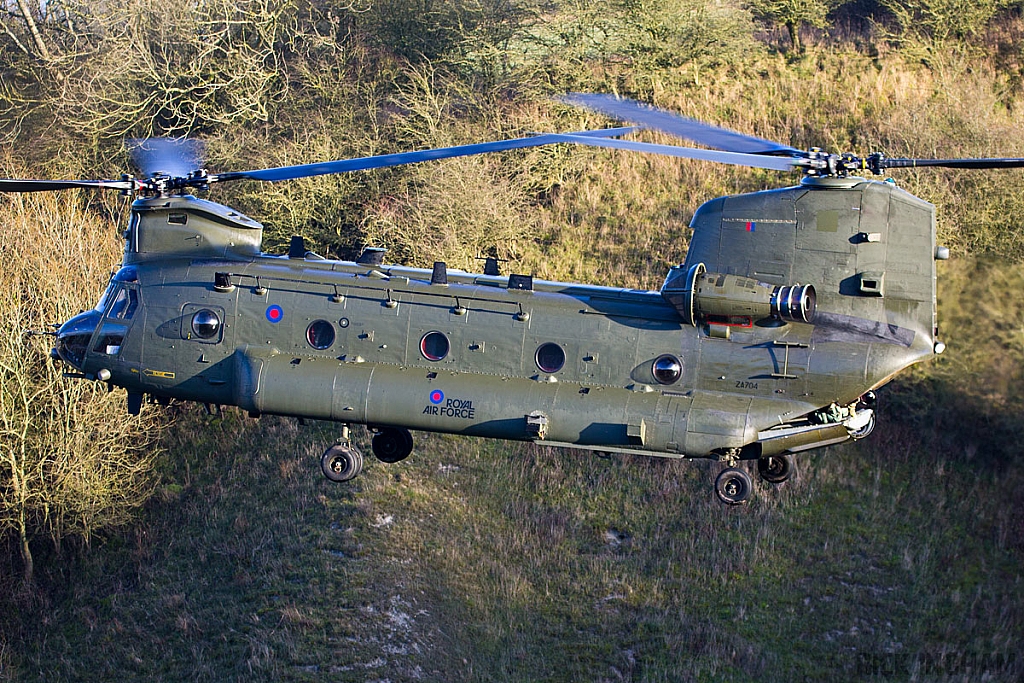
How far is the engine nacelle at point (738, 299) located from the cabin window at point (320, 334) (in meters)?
4.80

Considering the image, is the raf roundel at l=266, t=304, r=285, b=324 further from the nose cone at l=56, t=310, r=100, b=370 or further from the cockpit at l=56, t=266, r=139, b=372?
the nose cone at l=56, t=310, r=100, b=370

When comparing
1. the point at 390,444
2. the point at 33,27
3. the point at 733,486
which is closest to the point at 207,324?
the point at 390,444

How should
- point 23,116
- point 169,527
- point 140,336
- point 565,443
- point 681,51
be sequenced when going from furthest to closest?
point 23,116, point 681,51, point 169,527, point 140,336, point 565,443

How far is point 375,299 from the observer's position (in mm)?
16875

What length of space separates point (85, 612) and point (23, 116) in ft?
61.2

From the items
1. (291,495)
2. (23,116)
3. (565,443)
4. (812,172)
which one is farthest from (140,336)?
(23,116)

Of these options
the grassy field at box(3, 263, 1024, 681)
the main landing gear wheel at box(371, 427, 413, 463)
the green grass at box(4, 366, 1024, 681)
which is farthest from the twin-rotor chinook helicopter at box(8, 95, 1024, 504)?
the green grass at box(4, 366, 1024, 681)

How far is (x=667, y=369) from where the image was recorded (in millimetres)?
15883

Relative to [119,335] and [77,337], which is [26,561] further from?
[119,335]

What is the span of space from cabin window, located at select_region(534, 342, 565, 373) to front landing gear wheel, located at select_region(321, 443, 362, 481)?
115 inches

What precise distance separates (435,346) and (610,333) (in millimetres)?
2400

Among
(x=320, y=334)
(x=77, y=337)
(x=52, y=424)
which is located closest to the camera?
(x=320, y=334)

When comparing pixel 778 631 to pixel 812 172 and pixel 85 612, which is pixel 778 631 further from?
pixel 85 612

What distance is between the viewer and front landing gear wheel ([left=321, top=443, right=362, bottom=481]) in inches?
671
